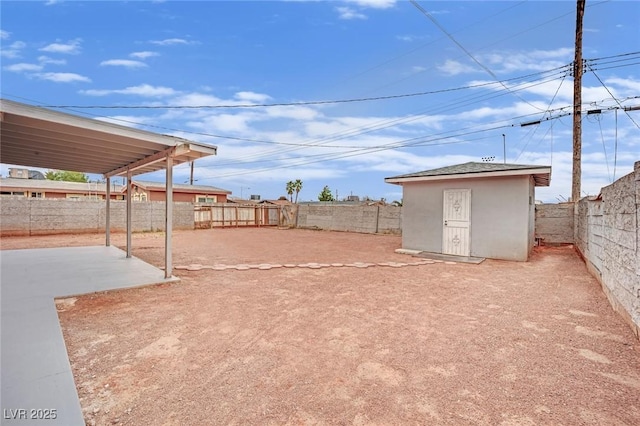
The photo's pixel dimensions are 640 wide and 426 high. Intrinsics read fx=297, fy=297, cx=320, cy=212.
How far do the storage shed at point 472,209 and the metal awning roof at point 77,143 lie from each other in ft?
20.2

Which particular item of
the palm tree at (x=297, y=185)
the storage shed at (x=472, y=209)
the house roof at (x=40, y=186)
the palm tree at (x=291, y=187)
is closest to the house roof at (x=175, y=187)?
the house roof at (x=40, y=186)

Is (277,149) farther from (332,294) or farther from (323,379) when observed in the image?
(323,379)

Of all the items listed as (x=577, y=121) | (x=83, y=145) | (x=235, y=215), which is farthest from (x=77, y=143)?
(x=577, y=121)

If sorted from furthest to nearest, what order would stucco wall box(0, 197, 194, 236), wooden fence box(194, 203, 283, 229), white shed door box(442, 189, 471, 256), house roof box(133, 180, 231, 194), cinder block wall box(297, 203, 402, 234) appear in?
house roof box(133, 180, 231, 194) → wooden fence box(194, 203, 283, 229) → cinder block wall box(297, 203, 402, 234) → stucco wall box(0, 197, 194, 236) → white shed door box(442, 189, 471, 256)

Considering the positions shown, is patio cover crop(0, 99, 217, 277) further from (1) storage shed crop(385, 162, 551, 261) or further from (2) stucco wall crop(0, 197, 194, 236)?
(2) stucco wall crop(0, 197, 194, 236)

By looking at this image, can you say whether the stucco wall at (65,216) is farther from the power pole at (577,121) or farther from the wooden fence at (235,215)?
the power pole at (577,121)

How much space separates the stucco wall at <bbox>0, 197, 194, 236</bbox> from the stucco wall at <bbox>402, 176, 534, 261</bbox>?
489 inches

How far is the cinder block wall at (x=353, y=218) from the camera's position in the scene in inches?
568

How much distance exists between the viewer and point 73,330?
3.08m

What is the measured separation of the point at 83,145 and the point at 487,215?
8916 mm

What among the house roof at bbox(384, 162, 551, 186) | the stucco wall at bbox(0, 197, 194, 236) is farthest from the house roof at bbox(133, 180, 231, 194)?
the house roof at bbox(384, 162, 551, 186)

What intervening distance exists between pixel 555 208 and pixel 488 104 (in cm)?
684

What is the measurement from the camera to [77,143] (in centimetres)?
493

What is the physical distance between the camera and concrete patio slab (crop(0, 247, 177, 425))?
71.2 inches
